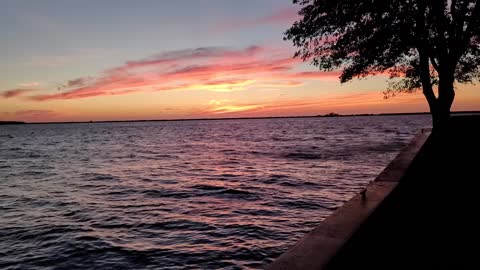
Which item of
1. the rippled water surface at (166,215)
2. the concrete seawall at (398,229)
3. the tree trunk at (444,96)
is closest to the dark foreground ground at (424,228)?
the concrete seawall at (398,229)

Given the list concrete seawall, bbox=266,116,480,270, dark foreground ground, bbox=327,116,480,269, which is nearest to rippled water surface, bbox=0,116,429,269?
concrete seawall, bbox=266,116,480,270

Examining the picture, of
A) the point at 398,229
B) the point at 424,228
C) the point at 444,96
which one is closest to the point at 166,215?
the point at 398,229

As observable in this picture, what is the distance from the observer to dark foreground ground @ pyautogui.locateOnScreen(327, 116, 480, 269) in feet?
14.3

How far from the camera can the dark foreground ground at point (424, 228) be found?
14.3 feet

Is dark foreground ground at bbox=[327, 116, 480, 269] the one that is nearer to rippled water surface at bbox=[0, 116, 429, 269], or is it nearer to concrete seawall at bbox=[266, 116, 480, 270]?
concrete seawall at bbox=[266, 116, 480, 270]

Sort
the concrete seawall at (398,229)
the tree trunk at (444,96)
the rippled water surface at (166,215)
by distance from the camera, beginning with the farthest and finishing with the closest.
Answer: the tree trunk at (444,96), the rippled water surface at (166,215), the concrete seawall at (398,229)

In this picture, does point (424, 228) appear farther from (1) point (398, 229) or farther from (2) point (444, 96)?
(2) point (444, 96)

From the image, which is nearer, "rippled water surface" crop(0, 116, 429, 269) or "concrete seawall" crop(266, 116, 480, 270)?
"concrete seawall" crop(266, 116, 480, 270)

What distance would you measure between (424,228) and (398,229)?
0.37m

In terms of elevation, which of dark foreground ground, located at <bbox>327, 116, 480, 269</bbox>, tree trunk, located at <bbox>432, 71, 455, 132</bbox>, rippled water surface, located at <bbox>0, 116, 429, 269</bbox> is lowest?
rippled water surface, located at <bbox>0, 116, 429, 269</bbox>

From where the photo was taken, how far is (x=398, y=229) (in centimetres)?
547

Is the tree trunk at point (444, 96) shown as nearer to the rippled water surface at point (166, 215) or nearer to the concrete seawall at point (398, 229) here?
the concrete seawall at point (398, 229)

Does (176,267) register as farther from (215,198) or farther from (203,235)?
(215,198)

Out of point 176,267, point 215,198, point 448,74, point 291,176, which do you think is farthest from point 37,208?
point 448,74
